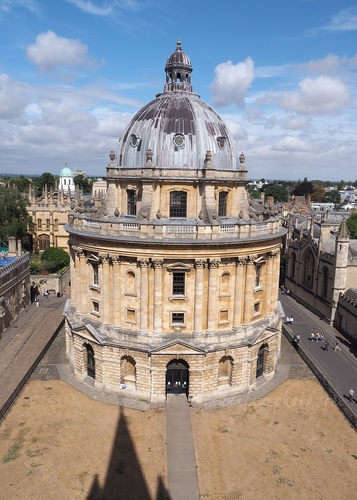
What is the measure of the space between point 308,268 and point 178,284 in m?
33.6

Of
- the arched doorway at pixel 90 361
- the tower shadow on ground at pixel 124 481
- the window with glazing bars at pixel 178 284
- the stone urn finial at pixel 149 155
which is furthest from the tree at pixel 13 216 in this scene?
the tower shadow on ground at pixel 124 481

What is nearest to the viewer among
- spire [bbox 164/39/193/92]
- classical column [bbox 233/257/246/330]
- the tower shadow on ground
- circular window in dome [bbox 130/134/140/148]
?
the tower shadow on ground

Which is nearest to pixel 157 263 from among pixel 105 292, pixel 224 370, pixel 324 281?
pixel 105 292

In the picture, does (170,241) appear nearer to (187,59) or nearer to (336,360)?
(187,59)

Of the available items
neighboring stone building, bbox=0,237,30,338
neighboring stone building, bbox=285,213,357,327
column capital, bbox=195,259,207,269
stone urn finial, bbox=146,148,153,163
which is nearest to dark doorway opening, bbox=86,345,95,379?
column capital, bbox=195,259,207,269

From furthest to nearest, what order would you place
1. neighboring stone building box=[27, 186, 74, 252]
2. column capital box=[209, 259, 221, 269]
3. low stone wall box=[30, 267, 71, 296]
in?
neighboring stone building box=[27, 186, 74, 252] → low stone wall box=[30, 267, 71, 296] → column capital box=[209, 259, 221, 269]

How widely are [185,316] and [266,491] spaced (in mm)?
13661

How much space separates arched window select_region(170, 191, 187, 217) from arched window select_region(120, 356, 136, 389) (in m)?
13.2

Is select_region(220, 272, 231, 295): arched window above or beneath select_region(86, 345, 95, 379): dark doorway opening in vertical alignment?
above

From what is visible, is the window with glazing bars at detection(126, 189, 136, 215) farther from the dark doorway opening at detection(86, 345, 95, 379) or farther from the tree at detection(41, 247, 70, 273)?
the tree at detection(41, 247, 70, 273)

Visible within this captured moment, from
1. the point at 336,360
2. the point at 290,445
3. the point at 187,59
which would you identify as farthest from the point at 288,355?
the point at 187,59

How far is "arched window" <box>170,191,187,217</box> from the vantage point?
35594 mm

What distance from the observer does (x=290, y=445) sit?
93.6ft

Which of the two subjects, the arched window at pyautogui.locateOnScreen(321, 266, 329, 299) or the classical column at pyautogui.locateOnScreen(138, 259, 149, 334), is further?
the arched window at pyautogui.locateOnScreen(321, 266, 329, 299)
